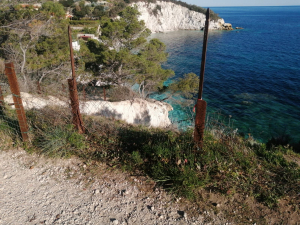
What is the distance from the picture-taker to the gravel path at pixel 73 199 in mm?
3527

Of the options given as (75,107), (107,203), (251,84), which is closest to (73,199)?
(107,203)

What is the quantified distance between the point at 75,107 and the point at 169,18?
3297 inches

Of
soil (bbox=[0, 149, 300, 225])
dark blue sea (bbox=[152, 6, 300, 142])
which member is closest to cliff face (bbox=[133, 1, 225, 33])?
dark blue sea (bbox=[152, 6, 300, 142])

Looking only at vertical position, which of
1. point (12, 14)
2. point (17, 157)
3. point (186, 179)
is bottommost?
point (17, 157)

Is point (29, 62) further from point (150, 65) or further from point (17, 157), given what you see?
point (17, 157)

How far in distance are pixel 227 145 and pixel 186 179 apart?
1425 millimetres

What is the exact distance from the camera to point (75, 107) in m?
5.44

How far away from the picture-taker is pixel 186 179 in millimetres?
3895

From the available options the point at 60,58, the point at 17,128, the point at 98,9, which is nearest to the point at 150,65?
the point at 60,58

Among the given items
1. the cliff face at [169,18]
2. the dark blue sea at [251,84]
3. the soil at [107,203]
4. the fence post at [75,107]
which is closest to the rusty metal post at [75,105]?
the fence post at [75,107]

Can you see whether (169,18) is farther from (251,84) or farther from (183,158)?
(183,158)

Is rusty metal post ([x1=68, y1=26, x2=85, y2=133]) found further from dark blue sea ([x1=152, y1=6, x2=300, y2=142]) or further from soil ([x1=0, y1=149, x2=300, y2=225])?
dark blue sea ([x1=152, y1=6, x2=300, y2=142])

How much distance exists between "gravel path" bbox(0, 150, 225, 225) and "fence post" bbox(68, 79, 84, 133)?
1059 mm

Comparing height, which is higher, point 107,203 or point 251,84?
point 107,203
